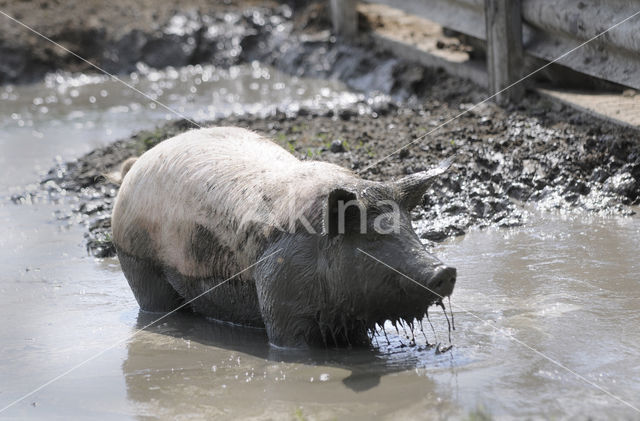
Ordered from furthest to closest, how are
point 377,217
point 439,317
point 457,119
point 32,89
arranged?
point 32,89 → point 457,119 → point 439,317 → point 377,217

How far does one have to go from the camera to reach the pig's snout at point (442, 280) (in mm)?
4164

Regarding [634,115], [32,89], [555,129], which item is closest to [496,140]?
[555,129]

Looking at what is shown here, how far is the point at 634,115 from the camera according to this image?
7.31 metres

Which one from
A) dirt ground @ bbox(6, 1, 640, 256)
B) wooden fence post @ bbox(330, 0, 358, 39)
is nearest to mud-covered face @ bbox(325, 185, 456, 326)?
dirt ground @ bbox(6, 1, 640, 256)

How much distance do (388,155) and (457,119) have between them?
1.12 metres

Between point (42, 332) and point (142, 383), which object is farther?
point (42, 332)

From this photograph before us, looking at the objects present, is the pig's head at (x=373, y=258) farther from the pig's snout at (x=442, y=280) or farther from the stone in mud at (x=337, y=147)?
the stone in mud at (x=337, y=147)

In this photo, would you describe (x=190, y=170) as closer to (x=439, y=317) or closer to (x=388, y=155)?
(x=439, y=317)

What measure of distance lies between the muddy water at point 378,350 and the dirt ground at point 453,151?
1.11ft

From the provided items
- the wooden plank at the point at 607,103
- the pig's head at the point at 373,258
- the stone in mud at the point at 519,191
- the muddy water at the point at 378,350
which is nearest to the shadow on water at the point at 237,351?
the muddy water at the point at 378,350

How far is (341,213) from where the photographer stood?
14.6 ft

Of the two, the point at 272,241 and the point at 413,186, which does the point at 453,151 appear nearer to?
the point at 413,186

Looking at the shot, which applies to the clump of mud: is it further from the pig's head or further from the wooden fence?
the pig's head

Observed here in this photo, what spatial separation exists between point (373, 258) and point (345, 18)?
9.01 meters
